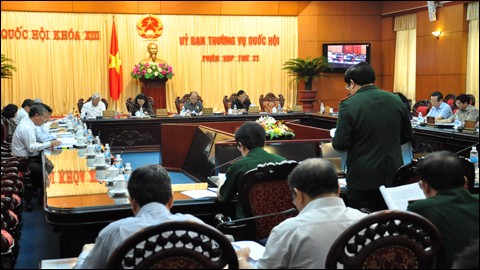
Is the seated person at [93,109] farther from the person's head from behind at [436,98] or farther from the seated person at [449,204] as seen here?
the seated person at [449,204]

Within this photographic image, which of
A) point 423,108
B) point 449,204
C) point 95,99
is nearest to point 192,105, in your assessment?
point 95,99

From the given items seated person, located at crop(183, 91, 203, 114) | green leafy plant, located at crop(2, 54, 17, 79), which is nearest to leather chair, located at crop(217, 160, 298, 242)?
seated person, located at crop(183, 91, 203, 114)

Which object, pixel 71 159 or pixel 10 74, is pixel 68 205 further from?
pixel 10 74

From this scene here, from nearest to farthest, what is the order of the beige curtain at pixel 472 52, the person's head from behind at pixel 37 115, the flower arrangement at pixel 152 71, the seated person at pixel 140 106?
the person's head from behind at pixel 37 115
the seated person at pixel 140 106
the beige curtain at pixel 472 52
the flower arrangement at pixel 152 71

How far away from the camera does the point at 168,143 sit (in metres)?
8.34

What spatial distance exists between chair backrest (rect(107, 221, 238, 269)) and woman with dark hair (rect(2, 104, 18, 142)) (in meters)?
6.86

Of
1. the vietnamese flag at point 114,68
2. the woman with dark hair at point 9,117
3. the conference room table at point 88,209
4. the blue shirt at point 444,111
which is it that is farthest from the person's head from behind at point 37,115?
the vietnamese flag at point 114,68

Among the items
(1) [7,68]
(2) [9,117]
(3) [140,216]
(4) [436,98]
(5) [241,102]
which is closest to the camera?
(3) [140,216]

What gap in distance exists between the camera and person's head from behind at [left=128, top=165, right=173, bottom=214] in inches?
83.0

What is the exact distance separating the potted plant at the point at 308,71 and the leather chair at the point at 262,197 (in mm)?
11241

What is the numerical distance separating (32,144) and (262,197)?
3.81 m

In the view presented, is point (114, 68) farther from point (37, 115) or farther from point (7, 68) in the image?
point (37, 115)

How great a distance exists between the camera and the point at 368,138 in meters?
3.44

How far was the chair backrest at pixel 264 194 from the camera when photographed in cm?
311
